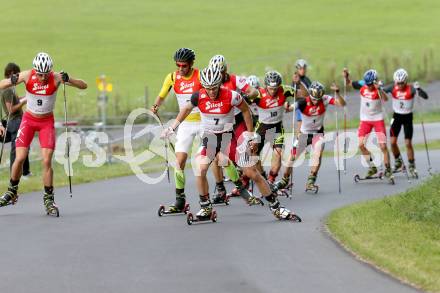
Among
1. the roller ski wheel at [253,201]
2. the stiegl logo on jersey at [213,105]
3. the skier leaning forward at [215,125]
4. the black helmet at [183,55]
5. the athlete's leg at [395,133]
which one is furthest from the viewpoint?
the athlete's leg at [395,133]

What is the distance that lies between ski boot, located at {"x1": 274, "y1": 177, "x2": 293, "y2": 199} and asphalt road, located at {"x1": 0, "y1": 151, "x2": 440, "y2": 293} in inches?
17.6

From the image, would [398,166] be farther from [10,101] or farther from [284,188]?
[10,101]

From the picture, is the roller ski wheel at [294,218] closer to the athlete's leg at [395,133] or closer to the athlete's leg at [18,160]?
the athlete's leg at [18,160]

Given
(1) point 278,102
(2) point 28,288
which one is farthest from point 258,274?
(1) point 278,102

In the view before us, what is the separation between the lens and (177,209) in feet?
54.0

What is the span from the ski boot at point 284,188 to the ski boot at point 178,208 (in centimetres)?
312

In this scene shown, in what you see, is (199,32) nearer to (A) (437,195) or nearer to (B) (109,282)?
A: (A) (437,195)

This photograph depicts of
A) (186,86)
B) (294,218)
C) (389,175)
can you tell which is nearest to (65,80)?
(186,86)

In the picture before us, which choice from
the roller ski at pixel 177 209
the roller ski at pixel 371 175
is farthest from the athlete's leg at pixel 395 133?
the roller ski at pixel 177 209

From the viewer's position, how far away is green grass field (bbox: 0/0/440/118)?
57.6 m

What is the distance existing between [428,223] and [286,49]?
51.6 meters

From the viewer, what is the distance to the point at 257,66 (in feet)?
193

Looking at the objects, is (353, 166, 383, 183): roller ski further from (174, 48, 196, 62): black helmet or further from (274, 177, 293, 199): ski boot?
(174, 48, 196, 62): black helmet

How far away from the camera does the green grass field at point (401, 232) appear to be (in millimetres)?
11320
